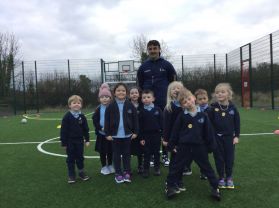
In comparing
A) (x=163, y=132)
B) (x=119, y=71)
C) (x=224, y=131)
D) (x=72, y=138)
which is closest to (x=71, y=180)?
(x=72, y=138)

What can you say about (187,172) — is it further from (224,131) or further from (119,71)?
(119,71)

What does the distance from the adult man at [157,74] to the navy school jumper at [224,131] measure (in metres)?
1.25

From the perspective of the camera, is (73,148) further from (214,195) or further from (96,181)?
(214,195)

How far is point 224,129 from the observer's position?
13.6ft

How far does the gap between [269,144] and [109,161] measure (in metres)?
3.40

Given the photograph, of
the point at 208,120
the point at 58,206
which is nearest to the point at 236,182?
the point at 208,120

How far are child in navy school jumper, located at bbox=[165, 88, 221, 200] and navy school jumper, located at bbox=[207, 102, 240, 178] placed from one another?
0.34 meters

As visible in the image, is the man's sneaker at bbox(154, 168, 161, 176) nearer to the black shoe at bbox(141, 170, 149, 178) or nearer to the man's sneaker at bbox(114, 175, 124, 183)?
the black shoe at bbox(141, 170, 149, 178)

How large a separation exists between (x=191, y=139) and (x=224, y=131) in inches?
23.5

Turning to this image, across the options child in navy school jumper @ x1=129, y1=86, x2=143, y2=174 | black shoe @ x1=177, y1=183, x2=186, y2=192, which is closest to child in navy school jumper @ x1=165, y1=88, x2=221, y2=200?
black shoe @ x1=177, y1=183, x2=186, y2=192

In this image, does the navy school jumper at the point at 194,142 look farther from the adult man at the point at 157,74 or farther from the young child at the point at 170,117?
the adult man at the point at 157,74

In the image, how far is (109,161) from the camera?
523 cm

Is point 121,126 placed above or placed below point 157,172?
above

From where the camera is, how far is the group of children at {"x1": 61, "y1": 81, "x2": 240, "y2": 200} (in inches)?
151
